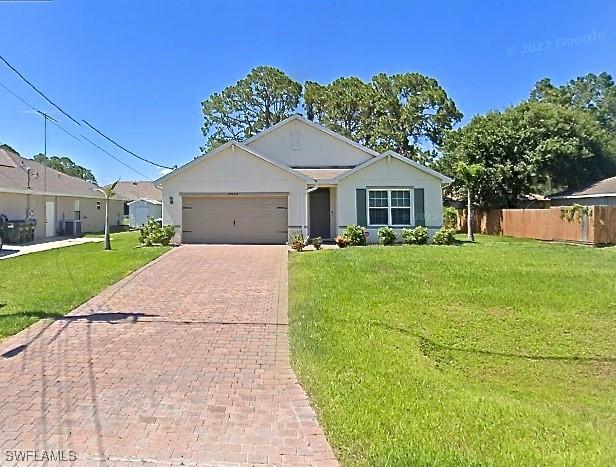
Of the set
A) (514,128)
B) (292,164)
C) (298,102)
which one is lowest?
(292,164)

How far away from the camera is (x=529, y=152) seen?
28.2 metres

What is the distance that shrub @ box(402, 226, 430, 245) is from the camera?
1845 centimetres

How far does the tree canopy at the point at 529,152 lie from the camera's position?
2802 cm

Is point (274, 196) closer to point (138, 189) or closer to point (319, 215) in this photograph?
point (319, 215)

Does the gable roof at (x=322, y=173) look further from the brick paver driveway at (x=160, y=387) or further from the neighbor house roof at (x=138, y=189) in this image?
the neighbor house roof at (x=138, y=189)

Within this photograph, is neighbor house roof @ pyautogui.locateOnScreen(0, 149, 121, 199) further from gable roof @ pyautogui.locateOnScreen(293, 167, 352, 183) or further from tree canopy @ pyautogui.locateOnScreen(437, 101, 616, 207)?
tree canopy @ pyautogui.locateOnScreen(437, 101, 616, 207)

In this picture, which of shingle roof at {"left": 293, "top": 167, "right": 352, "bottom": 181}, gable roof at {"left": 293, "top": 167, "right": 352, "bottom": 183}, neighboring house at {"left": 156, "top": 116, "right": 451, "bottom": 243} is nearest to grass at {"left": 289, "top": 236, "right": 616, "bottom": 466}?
neighboring house at {"left": 156, "top": 116, "right": 451, "bottom": 243}

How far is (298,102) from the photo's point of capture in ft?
127

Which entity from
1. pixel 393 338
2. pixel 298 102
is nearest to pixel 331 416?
pixel 393 338

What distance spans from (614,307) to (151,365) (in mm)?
7859

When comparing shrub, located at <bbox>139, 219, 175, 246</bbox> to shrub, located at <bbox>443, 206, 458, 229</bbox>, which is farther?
shrub, located at <bbox>443, 206, 458, 229</bbox>

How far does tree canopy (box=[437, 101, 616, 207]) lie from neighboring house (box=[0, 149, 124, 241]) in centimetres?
2480

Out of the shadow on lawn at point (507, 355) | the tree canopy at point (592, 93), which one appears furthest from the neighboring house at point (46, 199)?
the tree canopy at point (592, 93)

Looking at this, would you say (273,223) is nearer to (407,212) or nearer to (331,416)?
(407,212)
